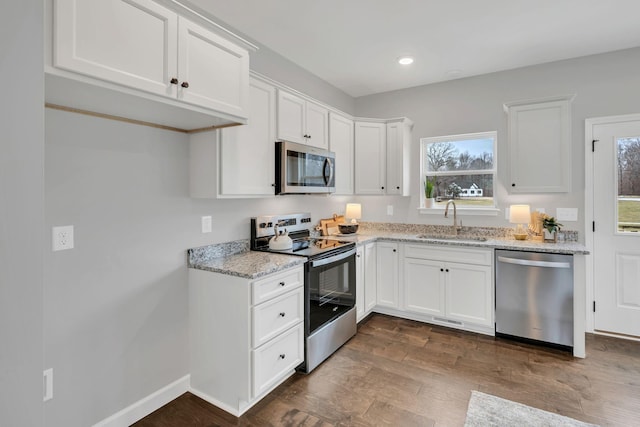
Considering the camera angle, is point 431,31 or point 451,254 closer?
point 431,31

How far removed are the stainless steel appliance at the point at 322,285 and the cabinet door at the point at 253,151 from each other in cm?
48

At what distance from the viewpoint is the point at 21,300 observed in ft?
2.59

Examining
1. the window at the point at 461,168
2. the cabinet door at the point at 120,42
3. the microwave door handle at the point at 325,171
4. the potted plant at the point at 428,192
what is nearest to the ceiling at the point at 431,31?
the window at the point at 461,168

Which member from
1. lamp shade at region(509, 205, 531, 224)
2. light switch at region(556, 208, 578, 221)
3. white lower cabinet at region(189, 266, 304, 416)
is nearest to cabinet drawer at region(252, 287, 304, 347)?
white lower cabinet at region(189, 266, 304, 416)

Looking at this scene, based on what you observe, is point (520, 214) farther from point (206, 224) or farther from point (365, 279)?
point (206, 224)

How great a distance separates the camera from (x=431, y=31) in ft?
9.00

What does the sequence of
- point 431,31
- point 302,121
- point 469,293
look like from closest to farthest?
point 431,31 → point 302,121 → point 469,293

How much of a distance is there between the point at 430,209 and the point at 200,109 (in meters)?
3.04

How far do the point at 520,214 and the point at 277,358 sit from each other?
2.82m

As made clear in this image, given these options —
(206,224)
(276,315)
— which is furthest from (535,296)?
(206,224)

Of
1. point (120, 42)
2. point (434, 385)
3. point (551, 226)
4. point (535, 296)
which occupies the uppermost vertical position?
point (120, 42)

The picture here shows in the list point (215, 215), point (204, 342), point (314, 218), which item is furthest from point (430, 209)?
point (204, 342)

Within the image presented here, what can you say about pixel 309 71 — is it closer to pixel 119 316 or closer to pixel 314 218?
pixel 314 218

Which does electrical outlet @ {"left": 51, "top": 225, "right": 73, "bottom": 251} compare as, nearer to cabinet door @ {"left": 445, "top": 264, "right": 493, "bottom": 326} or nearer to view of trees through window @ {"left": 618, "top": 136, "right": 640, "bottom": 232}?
cabinet door @ {"left": 445, "top": 264, "right": 493, "bottom": 326}
